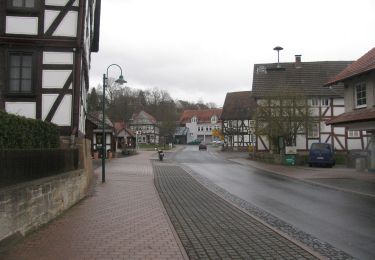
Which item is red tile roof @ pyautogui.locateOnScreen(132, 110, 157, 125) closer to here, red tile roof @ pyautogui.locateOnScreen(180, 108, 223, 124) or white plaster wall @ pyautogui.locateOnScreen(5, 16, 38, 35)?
red tile roof @ pyautogui.locateOnScreen(180, 108, 223, 124)

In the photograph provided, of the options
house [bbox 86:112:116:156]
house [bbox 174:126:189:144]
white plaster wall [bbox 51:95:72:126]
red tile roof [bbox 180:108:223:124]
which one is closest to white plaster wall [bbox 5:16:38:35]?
white plaster wall [bbox 51:95:72:126]

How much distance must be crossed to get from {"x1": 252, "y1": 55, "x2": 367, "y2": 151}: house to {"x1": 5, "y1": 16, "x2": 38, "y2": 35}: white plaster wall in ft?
96.1

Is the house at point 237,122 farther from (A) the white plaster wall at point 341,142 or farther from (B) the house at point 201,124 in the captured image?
(B) the house at point 201,124

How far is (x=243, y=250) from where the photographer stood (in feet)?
24.4

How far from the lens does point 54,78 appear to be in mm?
16297

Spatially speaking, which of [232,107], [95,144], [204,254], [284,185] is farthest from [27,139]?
[232,107]

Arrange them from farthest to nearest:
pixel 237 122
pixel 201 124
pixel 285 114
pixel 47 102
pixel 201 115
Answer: pixel 201 115, pixel 201 124, pixel 237 122, pixel 285 114, pixel 47 102

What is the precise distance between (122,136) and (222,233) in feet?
212

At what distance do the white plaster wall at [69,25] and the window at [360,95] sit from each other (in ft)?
50.9

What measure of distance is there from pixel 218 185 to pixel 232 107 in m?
54.8

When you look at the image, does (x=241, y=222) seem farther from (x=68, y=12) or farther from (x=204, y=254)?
(x=68, y=12)

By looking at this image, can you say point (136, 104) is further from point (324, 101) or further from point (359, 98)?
point (359, 98)

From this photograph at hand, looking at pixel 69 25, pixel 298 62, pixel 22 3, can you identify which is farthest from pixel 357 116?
pixel 298 62

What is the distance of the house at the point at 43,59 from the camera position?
16.0m
